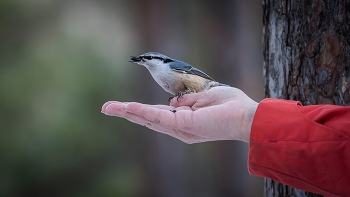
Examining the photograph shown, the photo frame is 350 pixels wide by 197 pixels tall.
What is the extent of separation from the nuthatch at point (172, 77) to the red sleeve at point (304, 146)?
24.8 inches

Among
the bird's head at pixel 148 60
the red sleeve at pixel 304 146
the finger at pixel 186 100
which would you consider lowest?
the red sleeve at pixel 304 146

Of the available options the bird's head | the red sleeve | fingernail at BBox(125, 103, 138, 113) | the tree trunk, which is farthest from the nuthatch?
the red sleeve

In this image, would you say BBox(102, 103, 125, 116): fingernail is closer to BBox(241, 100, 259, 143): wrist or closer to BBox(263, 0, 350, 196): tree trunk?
BBox(241, 100, 259, 143): wrist

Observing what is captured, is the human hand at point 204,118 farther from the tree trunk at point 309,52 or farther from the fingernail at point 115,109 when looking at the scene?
the tree trunk at point 309,52

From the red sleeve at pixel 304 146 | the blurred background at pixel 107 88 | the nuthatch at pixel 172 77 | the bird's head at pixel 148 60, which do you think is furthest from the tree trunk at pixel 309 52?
the blurred background at pixel 107 88

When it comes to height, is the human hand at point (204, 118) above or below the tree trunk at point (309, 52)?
below

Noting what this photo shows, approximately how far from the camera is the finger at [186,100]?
1.46m

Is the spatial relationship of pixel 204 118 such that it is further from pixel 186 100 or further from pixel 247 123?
pixel 186 100

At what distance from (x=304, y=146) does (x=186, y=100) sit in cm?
63

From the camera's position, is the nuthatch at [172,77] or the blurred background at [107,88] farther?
the blurred background at [107,88]

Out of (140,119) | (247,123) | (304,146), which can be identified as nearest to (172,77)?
(140,119)

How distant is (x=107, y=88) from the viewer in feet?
8.17

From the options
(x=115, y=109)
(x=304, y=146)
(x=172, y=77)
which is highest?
(x=172, y=77)

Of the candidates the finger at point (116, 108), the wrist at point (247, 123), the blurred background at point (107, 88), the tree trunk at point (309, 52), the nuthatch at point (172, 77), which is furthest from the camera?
the blurred background at point (107, 88)
